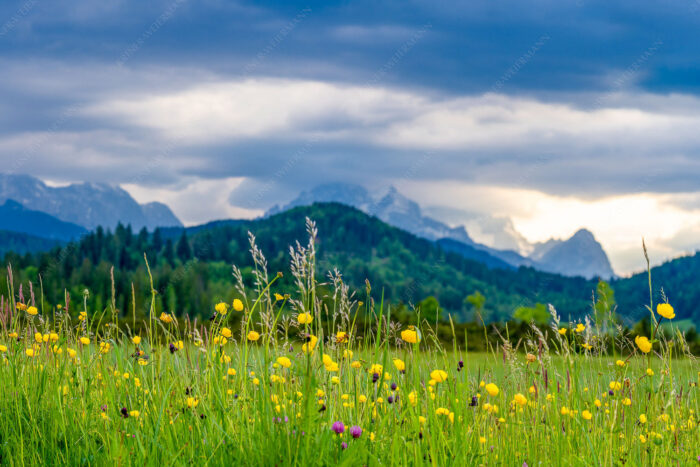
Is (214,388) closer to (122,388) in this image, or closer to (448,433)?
(122,388)

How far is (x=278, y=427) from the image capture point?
11.5ft

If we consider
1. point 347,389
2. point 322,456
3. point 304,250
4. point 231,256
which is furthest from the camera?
point 231,256

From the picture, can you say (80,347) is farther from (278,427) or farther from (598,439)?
(598,439)

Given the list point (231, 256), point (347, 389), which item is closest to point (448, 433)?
point (347, 389)

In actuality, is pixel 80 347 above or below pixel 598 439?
above

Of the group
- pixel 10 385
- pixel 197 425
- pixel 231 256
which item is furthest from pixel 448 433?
pixel 231 256

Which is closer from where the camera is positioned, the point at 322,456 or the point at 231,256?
the point at 322,456

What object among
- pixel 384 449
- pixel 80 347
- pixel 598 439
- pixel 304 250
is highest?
pixel 304 250

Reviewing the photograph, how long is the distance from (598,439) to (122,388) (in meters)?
3.97

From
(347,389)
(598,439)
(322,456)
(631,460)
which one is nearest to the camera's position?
(322,456)

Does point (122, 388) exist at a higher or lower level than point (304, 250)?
lower

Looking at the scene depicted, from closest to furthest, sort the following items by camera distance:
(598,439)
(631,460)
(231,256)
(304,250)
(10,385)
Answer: (304,250), (631,460), (598,439), (10,385), (231,256)

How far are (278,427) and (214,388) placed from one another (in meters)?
1.22

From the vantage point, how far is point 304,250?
11.4 feet
